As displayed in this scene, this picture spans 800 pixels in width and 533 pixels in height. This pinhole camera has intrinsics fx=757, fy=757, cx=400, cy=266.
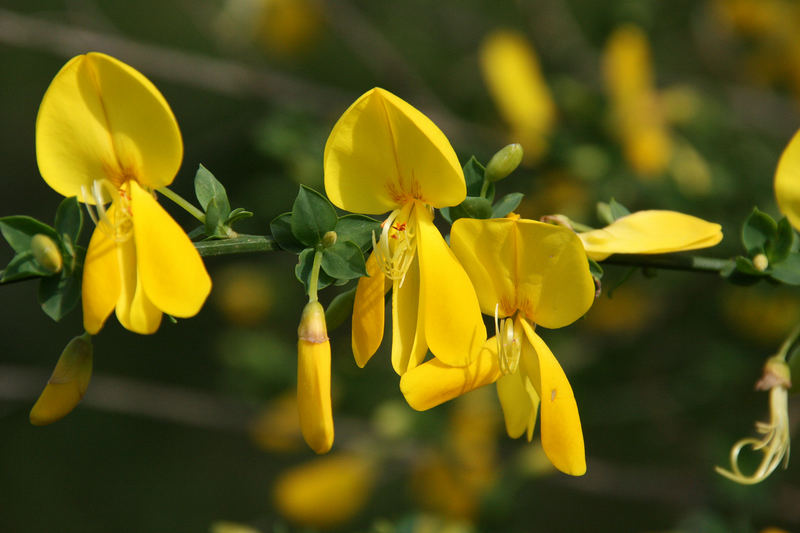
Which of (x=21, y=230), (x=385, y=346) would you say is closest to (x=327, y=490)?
(x=385, y=346)

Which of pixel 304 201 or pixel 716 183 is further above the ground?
pixel 304 201

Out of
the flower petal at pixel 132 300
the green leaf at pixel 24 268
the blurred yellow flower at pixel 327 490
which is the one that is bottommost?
the blurred yellow flower at pixel 327 490

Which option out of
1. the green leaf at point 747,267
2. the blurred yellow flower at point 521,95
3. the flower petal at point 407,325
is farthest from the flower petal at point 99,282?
the blurred yellow flower at point 521,95

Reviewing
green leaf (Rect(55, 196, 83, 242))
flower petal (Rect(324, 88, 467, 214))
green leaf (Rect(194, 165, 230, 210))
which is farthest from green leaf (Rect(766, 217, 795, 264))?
green leaf (Rect(55, 196, 83, 242))

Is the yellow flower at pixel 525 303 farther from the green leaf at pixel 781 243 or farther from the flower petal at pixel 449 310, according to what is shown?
the green leaf at pixel 781 243

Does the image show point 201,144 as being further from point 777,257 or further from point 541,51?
point 777,257

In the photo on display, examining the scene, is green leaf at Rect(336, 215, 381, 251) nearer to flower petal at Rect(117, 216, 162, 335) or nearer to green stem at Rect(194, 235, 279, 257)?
green stem at Rect(194, 235, 279, 257)

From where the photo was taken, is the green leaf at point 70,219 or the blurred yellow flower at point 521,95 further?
the blurred yellow flower at point 521,95

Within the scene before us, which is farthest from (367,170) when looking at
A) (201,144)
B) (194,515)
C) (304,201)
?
(194,515)
